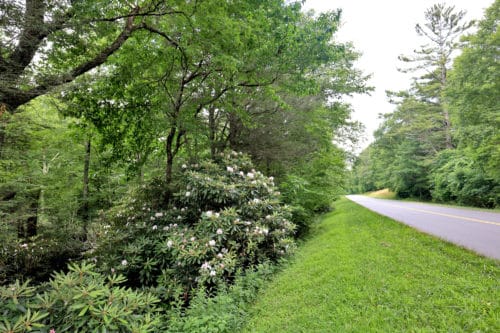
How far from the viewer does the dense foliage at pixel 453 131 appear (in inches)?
349

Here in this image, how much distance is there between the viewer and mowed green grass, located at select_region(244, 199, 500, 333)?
2.36 metres

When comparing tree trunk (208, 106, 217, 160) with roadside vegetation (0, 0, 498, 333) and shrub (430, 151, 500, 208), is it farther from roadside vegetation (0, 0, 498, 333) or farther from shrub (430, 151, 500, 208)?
shrub (430, 151, 500, 208)

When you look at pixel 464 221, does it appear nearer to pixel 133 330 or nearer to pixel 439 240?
pixel 439 240

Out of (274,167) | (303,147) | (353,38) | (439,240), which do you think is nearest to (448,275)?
(439,240)

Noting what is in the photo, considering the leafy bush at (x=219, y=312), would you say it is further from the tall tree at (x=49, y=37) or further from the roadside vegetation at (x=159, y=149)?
the tall tree at (x=49, y=37)

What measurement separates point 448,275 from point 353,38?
10.3m

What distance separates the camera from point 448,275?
3168 mm

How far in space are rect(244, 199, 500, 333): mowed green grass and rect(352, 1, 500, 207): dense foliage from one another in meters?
8.43

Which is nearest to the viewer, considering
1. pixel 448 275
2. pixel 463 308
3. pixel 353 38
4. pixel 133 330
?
pixel 133 330

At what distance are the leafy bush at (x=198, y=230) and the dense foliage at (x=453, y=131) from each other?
29.8ft

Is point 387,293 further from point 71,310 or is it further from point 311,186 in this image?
point 311,186

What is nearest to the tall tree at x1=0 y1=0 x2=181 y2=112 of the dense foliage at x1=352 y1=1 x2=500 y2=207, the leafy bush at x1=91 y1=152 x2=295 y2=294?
the leafy bush at x1=91 y1=152 x2=295 y2=294

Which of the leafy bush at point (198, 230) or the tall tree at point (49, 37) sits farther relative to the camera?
the leafy bush at point (198, 230)

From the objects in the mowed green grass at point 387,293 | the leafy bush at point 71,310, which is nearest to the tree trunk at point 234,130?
the mowed green grass at point 387,293
